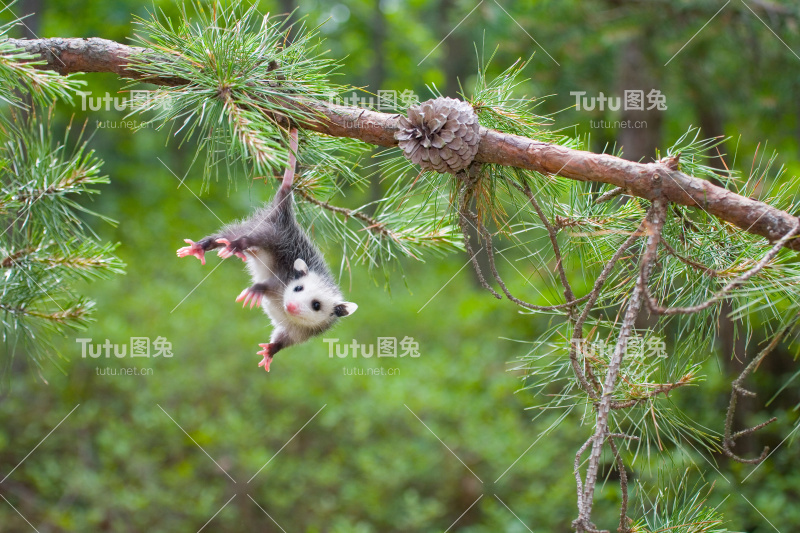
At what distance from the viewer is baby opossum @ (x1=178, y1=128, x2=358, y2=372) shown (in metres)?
1.82

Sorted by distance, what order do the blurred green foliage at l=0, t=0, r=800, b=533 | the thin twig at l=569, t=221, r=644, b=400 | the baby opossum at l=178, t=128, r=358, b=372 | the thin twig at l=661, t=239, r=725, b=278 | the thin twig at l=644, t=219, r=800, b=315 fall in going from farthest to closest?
the blurred green foliage at l=0, t=0, r=800, b=533 → the baby opossum at l=178, t=128, r=358, b=372 → the thin twig at l=661, t=239, r=725, b=278 → the thin twig at l=569, t=221, r=644, b=400 → the thin twig at l=644, t=219, r=800, b=315

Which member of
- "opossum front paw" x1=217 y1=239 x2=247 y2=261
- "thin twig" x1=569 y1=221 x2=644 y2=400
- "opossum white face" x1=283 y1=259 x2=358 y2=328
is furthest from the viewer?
"opossum white face" x1=283 y1=259 x2=358 y2=328

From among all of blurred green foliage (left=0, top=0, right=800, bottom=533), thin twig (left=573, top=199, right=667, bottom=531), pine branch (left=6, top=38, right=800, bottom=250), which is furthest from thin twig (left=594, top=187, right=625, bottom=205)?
blurred green foliage (left=0, top=0, right=800, bottom=533)

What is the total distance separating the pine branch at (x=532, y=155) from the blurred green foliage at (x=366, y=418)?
2.04 meters

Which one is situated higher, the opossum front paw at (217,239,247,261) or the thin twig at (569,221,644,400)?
the opossum front paw at (217,239,247,261)

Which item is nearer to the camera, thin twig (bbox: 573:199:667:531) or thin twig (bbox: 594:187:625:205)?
thin twig (bbox: 573:199:667:531)

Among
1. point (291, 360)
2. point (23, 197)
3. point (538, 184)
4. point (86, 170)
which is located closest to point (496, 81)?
point (538, 184)

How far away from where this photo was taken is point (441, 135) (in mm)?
1408

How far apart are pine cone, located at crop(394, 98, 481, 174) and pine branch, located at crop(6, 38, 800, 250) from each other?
0.16 feet

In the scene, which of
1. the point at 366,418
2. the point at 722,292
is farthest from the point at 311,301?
the point at 366,418

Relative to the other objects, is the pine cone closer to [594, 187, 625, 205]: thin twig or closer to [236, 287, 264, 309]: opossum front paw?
[594, 187, 625, 205]: thin twig

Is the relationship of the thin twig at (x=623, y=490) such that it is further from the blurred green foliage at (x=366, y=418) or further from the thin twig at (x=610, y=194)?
the blurred green foliage at (x=366, y=418)

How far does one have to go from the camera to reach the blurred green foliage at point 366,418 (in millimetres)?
4234

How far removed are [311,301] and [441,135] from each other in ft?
2.72
